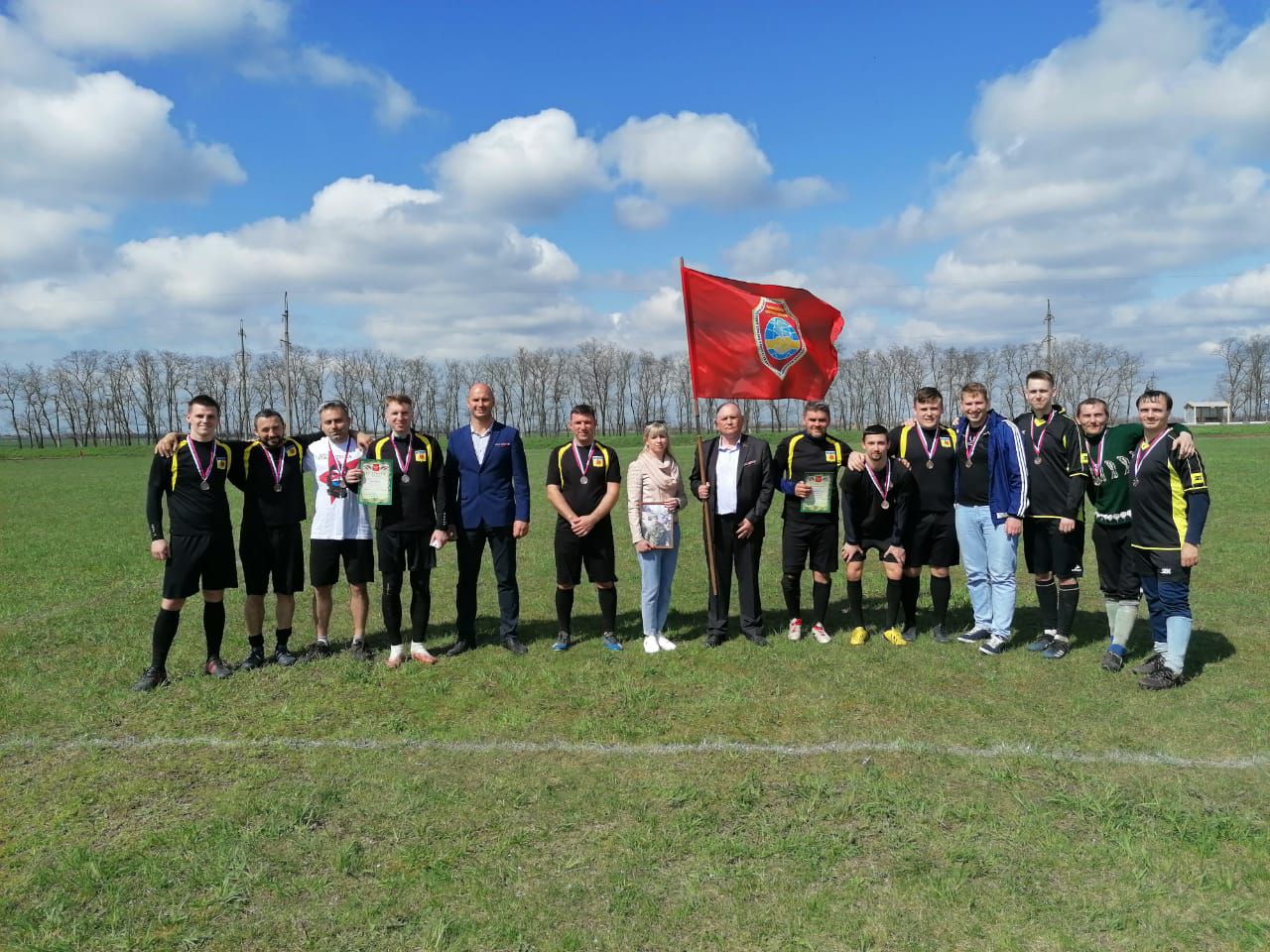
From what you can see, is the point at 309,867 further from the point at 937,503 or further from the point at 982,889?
the point at 937,503

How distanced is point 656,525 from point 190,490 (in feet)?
12.5

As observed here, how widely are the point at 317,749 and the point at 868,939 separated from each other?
3455 mm

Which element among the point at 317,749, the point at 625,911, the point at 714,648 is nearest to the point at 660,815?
the point at 625,911

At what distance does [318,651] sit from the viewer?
23.6 feet

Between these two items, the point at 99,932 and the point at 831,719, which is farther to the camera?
the point at 831,719

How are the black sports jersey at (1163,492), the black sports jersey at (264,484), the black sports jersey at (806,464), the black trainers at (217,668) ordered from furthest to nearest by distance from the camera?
1. the black sports jersey at (806,464)
2. the black sports jersey at (264,484)
3. the black trainers at (217,668)
4. the black sports jersey at (1163,492)

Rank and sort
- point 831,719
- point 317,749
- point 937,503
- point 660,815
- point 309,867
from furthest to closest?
point 937,503 < point 831,719 < point 317,749 < point 660,815 < point 309,867

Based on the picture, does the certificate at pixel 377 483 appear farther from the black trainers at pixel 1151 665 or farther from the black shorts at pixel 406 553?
the black trainers at pixel 1151 665

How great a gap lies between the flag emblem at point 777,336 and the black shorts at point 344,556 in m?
3.99

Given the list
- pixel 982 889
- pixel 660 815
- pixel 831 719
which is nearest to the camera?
pixel 982 889

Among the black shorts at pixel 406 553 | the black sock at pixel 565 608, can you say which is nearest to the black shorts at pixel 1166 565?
the black sock at pixel 565 608

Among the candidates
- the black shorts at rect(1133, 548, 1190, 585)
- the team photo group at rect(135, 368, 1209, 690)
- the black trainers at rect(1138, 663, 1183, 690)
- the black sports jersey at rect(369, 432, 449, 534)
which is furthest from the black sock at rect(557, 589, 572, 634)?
the black shorts at rect(1133, 548, 1190, 585)

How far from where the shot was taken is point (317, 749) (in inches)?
197

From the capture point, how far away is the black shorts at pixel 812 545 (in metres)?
7.35
